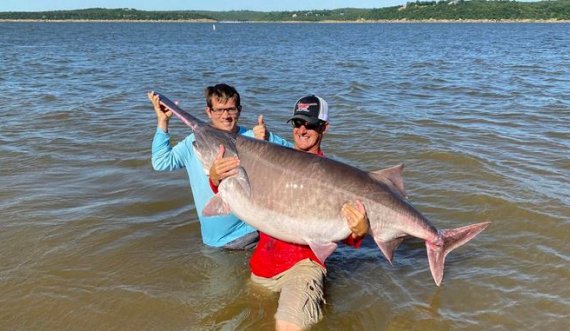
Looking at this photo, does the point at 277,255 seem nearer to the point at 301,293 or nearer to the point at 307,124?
the point at 301,293

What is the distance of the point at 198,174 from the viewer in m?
5.23

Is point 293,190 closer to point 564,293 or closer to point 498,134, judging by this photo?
point 564,293

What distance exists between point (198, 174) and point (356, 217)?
197 cm

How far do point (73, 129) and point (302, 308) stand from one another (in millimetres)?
9362

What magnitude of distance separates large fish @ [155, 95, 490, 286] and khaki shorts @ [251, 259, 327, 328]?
405 mm

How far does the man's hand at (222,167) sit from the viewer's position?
414 cm

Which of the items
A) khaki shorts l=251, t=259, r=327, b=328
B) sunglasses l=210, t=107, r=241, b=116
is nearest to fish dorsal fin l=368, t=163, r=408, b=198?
khaki shorts l=251, t=259, r=327, b=328

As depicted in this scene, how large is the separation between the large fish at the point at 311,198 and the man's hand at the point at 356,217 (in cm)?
6

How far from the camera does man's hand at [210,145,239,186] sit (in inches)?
163

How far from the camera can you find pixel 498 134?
11.1 m

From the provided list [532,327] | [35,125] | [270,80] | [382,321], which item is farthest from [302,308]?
[270,80]

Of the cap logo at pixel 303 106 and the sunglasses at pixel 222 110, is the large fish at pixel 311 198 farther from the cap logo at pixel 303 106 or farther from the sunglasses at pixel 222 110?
the sunglasses at pixel 222 110

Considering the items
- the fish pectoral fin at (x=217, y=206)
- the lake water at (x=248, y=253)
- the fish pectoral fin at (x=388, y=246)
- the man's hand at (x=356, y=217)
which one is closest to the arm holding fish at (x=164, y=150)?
the fish pectoral fin at (x=217, y=206)

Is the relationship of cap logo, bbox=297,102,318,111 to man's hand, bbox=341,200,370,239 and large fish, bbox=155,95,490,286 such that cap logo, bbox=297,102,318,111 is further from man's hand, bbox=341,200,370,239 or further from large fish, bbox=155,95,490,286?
man's hand, bbox=341,200,370,239
